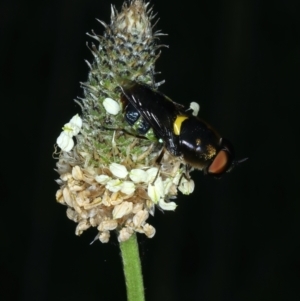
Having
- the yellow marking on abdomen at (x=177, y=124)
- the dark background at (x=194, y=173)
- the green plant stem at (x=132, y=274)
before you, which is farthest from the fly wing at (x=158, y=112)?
the dark background at (x=194, y=173)

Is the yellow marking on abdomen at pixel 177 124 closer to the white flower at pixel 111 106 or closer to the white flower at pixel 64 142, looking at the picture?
the white flower at pixel 111 106

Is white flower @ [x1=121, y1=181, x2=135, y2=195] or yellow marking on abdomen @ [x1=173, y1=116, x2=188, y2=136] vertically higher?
yellow marking on abdomen @ [x1=173, y1=116, x2=188, y2=136]

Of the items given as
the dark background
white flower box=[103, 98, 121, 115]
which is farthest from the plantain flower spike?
the dark background

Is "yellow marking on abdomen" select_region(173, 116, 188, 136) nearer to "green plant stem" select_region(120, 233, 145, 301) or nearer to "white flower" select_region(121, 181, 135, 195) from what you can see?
"white flower" select_region(121, 181, 135, 195)

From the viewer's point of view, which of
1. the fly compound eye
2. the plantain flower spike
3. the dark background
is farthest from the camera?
the dark background

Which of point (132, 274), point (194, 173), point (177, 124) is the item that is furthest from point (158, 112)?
point (194, 173)

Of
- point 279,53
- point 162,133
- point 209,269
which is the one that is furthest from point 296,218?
point 162,133
